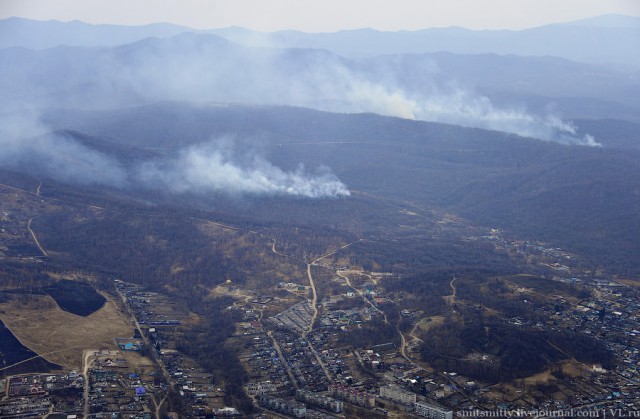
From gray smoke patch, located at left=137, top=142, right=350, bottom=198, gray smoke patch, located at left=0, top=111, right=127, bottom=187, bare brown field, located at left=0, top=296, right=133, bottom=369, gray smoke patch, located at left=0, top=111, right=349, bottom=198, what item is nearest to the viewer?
bare brown field, located at left=0, top=296, right=133, bottom=369

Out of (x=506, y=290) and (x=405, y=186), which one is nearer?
(x=506, y=290)

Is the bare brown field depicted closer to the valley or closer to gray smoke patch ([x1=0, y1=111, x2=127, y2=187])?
the valley

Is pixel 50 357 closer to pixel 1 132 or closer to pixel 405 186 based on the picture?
A: pixel 405 186

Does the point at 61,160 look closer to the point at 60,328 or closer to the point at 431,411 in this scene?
the point at 60,328

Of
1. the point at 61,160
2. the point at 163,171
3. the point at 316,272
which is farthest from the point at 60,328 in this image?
the point at 163,171

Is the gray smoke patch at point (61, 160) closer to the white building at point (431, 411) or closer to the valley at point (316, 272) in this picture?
the valley at point (316, 272)

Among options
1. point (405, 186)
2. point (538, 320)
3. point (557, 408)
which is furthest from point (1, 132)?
point (557, 408)

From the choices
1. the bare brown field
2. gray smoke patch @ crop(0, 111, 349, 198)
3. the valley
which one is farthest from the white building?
gray smoke patch @ crop(0, 111, 349, 198)
